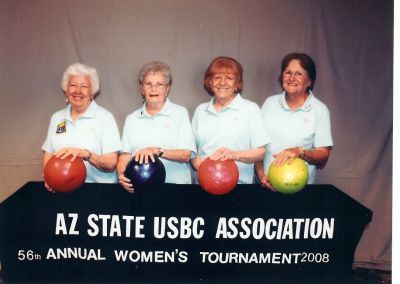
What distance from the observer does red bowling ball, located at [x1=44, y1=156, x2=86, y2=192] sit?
2.32m

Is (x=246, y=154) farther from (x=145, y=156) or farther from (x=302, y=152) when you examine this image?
(x=145, y=156)

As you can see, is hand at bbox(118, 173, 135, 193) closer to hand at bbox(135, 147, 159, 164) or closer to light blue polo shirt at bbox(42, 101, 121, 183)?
hand at bbox(135, 147, 159, 164)

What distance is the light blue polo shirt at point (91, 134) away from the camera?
2.78 metres

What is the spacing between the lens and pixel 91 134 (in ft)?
9.12

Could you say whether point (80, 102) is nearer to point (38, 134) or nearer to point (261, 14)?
point (38, 134)

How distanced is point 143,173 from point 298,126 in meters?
1.17

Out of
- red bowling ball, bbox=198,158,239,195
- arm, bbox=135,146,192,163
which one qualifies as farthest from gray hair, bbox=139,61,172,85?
red bowling ball, bbox=198,158,239,195

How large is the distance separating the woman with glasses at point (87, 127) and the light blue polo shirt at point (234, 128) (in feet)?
2.10

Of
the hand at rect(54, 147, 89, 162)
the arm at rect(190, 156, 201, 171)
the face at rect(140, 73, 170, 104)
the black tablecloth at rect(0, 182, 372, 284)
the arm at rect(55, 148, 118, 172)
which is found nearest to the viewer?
the black tablecloth at rect(0, 182, 372, 284)

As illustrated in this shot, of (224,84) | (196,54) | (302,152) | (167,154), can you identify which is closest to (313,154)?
(302,152)

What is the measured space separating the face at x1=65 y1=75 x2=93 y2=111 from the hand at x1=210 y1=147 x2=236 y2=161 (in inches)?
38.7

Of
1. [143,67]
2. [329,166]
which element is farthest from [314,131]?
[143,67]

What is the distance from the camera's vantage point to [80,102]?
109 inches

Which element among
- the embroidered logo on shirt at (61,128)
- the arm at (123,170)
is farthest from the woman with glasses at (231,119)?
the embroidered logo on shirt at (61,128)
